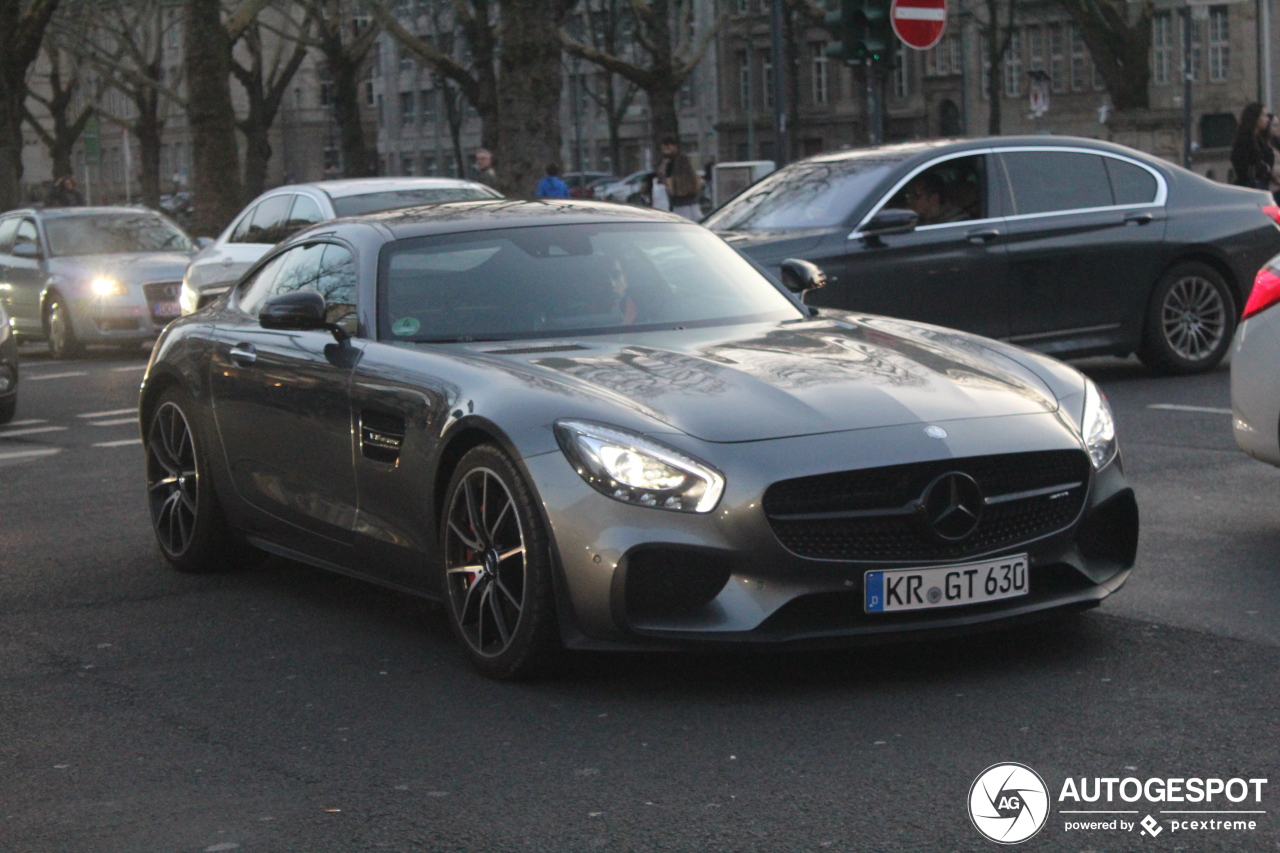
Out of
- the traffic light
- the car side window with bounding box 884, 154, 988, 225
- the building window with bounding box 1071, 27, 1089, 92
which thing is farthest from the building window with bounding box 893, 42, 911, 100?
the car side window with bounding box 884, 154, 988, 225

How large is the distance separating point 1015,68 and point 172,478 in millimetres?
73514

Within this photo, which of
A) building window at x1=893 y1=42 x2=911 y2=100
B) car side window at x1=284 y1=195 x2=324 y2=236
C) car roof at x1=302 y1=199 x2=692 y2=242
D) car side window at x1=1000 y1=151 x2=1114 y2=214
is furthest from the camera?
building window at x1=893 y1=42 x2=911 y2=100

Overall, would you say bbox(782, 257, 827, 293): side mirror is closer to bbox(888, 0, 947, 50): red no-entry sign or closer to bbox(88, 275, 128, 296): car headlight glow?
bbox(888, 0, 947, 50): red no-entry sign

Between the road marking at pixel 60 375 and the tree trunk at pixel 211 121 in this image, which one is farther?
the tree trunk at pixel 211 121

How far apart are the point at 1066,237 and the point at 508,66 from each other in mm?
11672

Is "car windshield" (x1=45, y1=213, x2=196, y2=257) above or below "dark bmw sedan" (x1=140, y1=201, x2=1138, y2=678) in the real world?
above

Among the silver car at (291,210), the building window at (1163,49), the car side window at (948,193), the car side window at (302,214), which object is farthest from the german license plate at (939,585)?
the building window at (1163,49)

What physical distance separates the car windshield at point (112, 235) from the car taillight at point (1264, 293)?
16.6 m

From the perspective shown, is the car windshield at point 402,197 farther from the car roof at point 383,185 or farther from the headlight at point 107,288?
the headlight at point 107,288

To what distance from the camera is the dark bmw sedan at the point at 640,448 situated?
504 centimetres

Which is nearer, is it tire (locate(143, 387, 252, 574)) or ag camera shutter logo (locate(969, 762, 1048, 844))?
ag camera shutter logo (locate(969, 762, 1048, 844))

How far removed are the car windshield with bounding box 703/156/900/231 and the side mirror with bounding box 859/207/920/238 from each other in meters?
0.23

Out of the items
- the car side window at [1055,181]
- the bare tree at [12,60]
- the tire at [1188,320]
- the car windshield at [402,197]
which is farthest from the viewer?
the bare tree at [12,60]

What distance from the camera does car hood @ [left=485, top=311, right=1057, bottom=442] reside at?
5.23m
